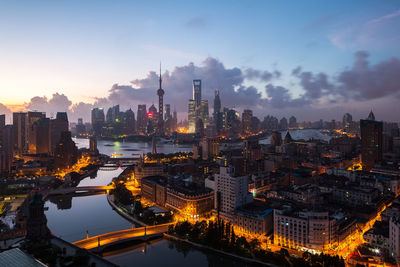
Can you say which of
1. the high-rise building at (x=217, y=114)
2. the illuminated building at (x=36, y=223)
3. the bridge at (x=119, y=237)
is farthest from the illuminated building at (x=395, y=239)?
the high-rise building at (x=217, y=114)

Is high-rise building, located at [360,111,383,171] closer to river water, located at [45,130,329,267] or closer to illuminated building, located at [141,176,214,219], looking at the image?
illuminated building, located at [141,176,214,219]

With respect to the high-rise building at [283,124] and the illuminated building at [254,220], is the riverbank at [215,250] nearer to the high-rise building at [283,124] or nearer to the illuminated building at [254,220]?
the illuminated building at [254,220]

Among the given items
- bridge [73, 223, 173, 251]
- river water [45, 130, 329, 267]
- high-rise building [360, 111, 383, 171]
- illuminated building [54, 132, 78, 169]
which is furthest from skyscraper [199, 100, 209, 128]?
bridge [73, 223, 173, 251]

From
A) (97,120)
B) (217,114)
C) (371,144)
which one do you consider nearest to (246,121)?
(217,114)

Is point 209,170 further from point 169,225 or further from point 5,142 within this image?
point 5,142

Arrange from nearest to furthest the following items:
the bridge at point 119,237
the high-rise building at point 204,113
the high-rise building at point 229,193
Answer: the bridge at point 119,237
the high-rise building at point 229,193
the high-rise building at point 204,113

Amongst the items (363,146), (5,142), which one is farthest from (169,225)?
(5,142)

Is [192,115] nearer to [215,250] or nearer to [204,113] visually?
[204,113]
